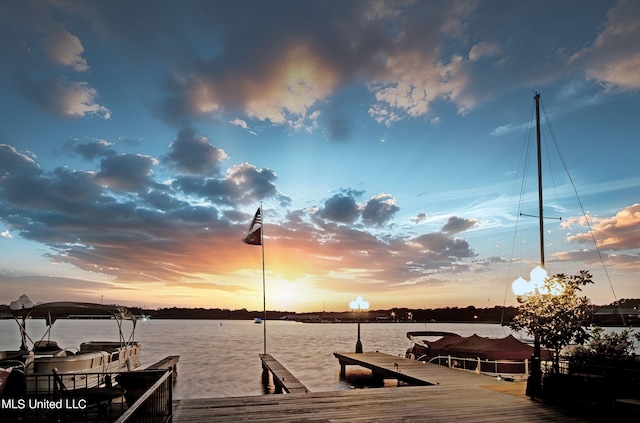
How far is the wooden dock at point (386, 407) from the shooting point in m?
10.0

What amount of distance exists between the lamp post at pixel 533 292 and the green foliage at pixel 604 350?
95 cm

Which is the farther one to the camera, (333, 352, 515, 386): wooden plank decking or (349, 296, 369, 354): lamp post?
(349, 296, 369, 354): lamp post

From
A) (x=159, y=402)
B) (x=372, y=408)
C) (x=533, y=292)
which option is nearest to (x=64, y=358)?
(x=159, y=402)

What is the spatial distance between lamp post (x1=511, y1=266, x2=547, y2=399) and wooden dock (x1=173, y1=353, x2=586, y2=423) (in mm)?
431

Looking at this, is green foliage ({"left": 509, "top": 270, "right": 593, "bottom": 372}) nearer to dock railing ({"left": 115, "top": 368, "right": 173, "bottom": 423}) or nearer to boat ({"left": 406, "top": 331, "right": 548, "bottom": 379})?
dock railing ({"left": 115, "top": 368, "right": 173, "bottom": 423})

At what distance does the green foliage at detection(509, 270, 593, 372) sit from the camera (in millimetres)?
12484

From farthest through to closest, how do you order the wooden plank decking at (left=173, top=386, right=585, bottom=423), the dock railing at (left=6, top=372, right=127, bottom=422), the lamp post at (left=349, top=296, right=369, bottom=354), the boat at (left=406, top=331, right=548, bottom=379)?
the lamp post at (left=349, top=296, right=369, bottom=354), the boat at (left=406, top=331, right=548, bottom=379), the wooden plank decking at (left=173, top=386, right=585, bottom=423), the dock railing at (left=6, top=372, right=127, bottom=422)

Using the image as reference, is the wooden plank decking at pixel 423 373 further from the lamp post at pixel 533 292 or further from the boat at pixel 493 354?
the boat at pixel 493 354

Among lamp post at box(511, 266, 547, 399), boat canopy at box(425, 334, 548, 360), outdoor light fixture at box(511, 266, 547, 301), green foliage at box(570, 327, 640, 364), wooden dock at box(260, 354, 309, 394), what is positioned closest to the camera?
green foliage at box(570, 327, 640, 364)

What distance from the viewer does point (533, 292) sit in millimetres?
13336

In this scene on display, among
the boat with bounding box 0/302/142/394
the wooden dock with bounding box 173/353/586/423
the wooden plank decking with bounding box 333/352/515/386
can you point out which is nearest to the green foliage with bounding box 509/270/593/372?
the wooden dock with bounding box 173/353/586/423

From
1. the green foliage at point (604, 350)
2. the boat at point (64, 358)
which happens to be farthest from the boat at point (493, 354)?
the boat at point (64, 358)

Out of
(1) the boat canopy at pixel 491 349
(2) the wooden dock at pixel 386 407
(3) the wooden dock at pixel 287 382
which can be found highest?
(2) the wooden dock at pixel 386 407

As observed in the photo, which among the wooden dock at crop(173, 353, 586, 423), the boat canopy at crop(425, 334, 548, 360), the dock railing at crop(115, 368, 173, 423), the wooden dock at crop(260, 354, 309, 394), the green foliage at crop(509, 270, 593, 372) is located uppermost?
the green foliage at crop(509, 270, 593, 372)
